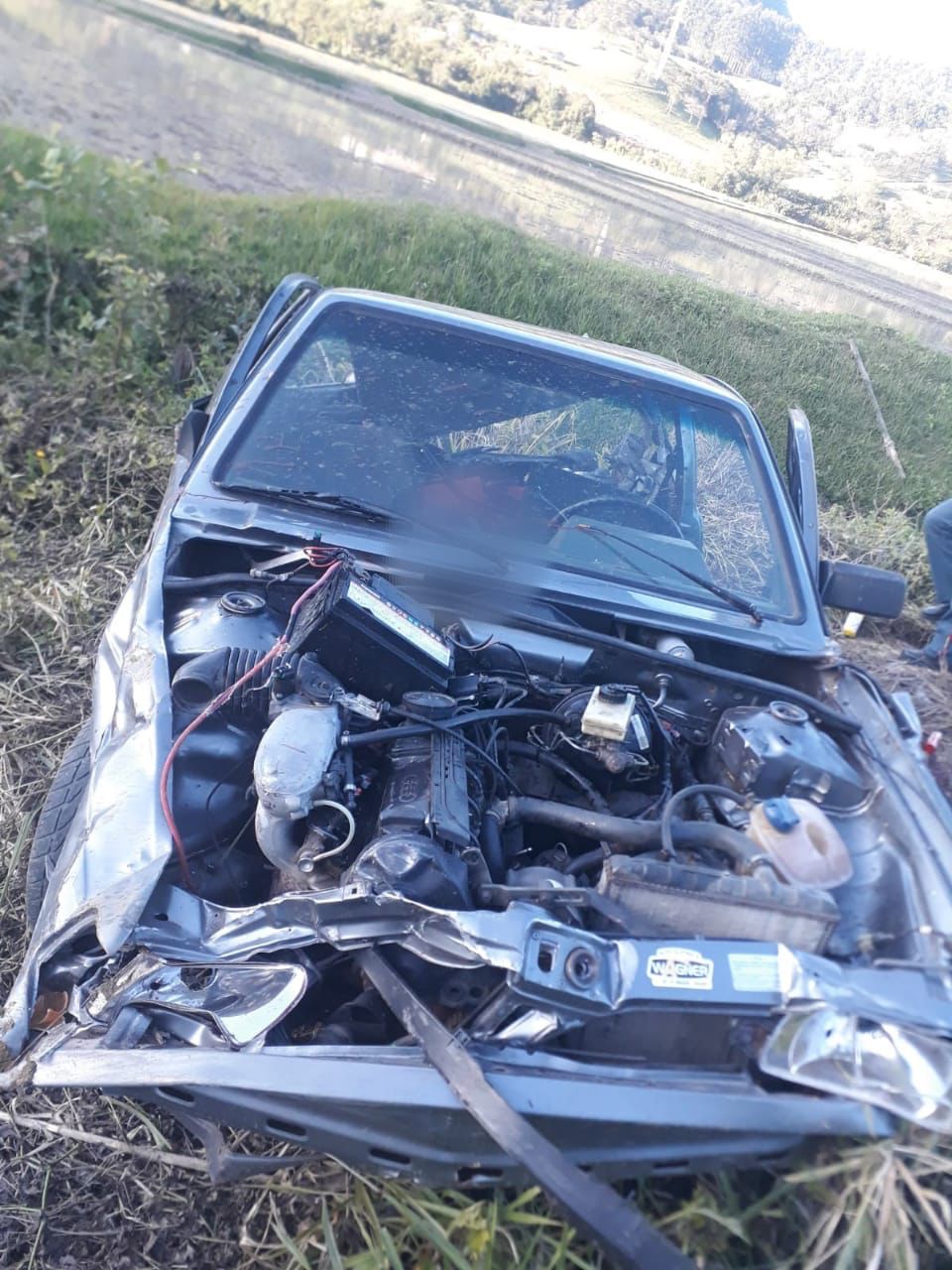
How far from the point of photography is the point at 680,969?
63.6 inches

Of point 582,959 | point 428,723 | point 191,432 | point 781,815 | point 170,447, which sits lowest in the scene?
point 170,447

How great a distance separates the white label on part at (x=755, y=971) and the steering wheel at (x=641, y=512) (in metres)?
1.58

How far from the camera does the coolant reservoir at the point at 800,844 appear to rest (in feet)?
6.24

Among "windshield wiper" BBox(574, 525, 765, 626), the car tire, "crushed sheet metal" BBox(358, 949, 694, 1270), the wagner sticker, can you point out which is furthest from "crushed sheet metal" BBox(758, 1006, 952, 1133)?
the car tire

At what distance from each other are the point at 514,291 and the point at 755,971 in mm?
9423

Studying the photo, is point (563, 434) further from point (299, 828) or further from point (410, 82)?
point (410, 82)

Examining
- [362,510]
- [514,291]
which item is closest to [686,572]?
[362,510]

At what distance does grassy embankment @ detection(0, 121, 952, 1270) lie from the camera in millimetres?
1738

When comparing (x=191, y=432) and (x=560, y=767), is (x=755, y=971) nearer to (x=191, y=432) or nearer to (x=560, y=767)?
(x=560, y=767)

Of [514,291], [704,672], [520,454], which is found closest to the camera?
[704,672]

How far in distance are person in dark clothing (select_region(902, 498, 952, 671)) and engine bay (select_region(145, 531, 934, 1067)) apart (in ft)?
14.1

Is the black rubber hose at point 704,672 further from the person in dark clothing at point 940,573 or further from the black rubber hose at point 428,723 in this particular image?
the person in dark clothing at point 940,573

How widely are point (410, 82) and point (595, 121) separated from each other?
386cm

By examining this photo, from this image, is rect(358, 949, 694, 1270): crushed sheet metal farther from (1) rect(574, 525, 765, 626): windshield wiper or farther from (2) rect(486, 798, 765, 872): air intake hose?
(1) rect(574, 525, 765, 626): windshield wiper
